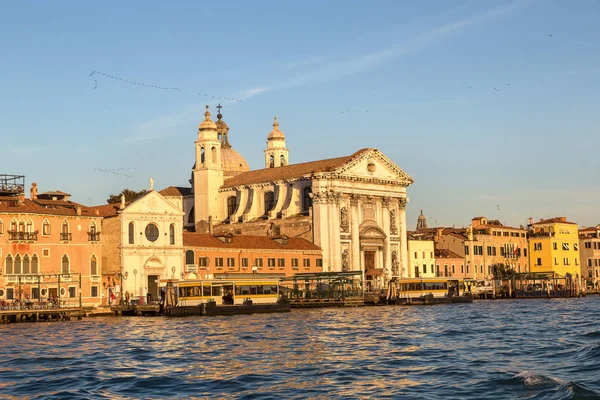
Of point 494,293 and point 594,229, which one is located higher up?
point 594,229

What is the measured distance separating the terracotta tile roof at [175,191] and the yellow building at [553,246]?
39274 mm

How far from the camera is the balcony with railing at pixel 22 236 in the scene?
57.2m

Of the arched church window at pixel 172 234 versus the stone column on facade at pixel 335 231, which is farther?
the stone column on facade at pixel 335 231

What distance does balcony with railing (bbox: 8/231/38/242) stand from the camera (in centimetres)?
5725

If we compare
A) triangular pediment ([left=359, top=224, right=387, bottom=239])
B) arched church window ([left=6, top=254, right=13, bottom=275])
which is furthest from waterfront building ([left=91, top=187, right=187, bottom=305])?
triangular pediment ([left=359, top=224, right=387, bottom=239])

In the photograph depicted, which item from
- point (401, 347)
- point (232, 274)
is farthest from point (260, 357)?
point (232, 274)

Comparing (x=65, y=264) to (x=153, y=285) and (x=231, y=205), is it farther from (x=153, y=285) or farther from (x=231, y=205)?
(x=231, y=205)

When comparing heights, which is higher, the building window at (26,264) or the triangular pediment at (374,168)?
the triangular pediment at (374,168)

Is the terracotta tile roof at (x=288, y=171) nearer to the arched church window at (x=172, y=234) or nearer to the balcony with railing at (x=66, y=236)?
the arched church window at (x=172, y=234)

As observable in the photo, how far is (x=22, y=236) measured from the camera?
189 feet

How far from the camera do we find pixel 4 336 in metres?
40.4

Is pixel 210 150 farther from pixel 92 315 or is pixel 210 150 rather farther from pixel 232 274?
pixel 92 315

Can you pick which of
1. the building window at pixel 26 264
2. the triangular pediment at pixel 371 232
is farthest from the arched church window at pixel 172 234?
the triangular pediment at pixel 371 232

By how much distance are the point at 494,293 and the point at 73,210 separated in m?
40.5
